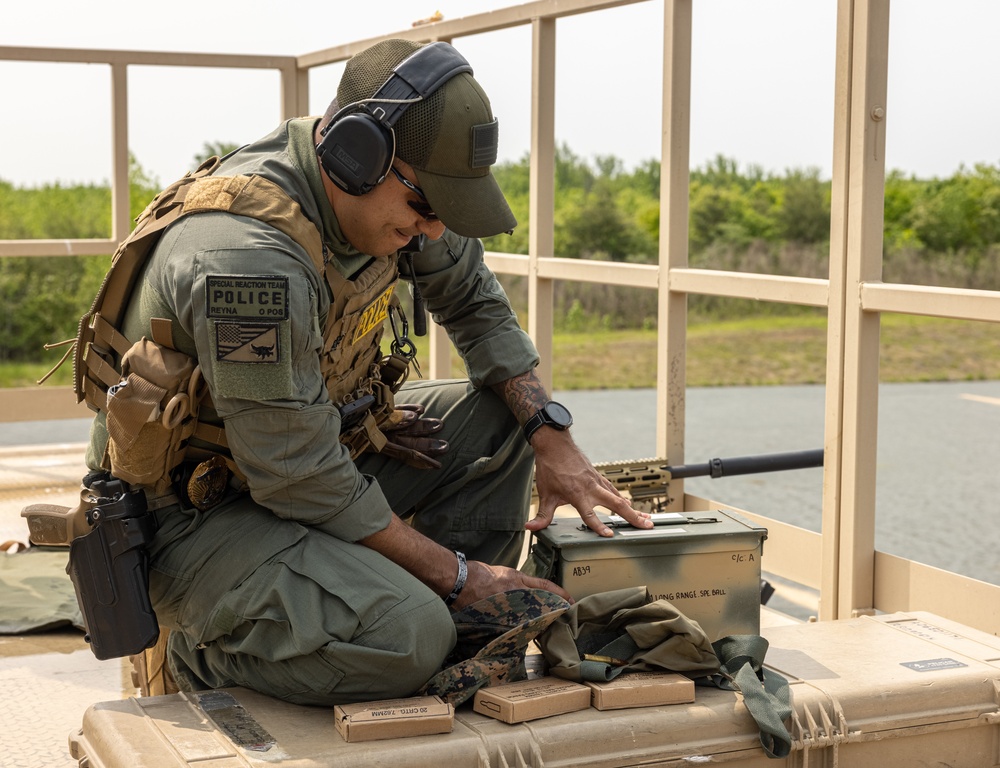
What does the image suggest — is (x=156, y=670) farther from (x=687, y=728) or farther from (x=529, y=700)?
(x=687, y=728)

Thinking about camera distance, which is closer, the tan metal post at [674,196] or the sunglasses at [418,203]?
the sunglasses at [418,203]

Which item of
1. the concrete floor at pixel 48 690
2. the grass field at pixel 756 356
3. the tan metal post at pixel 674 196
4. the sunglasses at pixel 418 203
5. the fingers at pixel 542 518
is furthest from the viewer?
the grass field at pixel 756 356

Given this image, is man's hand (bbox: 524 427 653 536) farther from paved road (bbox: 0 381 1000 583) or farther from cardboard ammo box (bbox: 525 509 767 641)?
paved road (bbox: 0 381 1000 583)

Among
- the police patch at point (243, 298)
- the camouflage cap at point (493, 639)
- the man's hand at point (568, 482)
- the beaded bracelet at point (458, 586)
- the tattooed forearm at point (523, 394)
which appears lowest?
the camouflage cap at point (493, 639)

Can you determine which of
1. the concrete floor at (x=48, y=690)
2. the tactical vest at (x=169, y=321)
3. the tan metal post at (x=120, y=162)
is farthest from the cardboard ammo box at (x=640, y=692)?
the tan metal post at (x=120, y=162)

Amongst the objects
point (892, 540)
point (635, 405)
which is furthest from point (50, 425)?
point (892, 540)

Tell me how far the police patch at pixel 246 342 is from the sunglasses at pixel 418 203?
40 cm

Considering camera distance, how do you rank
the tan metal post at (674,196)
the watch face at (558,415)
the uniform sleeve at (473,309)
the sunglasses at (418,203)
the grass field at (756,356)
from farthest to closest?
the grass field at (756,356) < the tan metal post at (674,196) < the uniform sleeve at (473,309) < the watch face at (558,415) < the sunglasses at (418,203)

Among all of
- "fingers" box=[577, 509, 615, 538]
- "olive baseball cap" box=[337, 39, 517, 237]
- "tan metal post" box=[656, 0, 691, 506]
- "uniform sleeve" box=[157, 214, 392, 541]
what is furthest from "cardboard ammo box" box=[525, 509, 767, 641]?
"tan metal post" box=[656, 0, 691, 506]

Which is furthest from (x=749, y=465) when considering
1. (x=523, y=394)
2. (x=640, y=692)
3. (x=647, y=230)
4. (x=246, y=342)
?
(x=647, y=230)

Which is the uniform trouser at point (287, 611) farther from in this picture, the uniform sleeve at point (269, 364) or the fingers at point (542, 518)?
the fingers at point (542, 518)

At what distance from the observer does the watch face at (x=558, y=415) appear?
2715 millimetres

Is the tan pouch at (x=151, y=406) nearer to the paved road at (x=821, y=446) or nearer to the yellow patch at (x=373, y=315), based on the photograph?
the yellow patch at (x=373, y=315)

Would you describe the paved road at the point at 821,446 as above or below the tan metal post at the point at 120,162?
below
